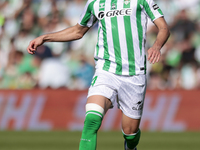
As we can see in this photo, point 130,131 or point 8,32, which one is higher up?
point 8,32

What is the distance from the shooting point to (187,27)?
11.3 metres

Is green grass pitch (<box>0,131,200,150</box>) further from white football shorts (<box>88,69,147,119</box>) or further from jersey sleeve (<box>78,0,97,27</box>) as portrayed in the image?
jersey sleeve (<box>78,0,97,27</box>)

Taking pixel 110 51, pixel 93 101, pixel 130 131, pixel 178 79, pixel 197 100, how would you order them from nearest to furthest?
pixel 93 101
pixel 110 51
pixel 130 131
pixel 197 100
pixel 178 79

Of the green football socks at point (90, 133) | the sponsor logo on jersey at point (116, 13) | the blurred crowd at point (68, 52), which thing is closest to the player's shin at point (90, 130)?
the green football socks at point (90, 133)

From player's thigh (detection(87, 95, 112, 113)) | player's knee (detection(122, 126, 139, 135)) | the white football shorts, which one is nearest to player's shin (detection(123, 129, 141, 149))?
player's knee (detection(122, 126, 139, 135))

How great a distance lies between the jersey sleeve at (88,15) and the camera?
495cm

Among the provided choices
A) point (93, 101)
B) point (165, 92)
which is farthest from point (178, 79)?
point (93, 101)

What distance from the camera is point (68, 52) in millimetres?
11328

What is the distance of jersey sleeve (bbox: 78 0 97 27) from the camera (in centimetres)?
495

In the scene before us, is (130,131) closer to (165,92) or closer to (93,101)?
(93,101)

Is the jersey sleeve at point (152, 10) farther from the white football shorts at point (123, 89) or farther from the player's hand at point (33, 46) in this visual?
A: the player's hand at point (33, 46)

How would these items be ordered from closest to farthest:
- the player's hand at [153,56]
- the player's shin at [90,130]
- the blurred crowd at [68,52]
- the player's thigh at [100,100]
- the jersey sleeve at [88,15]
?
the player's hand at [153,56] → the player's shin at [90,130] → the player's thigh at [100,100] → the jersey sleeve at [88,15] → the blurred crowd at [68,52]

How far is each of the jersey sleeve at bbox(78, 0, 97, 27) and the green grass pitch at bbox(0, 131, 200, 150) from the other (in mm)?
2891

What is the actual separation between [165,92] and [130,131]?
5.34m
